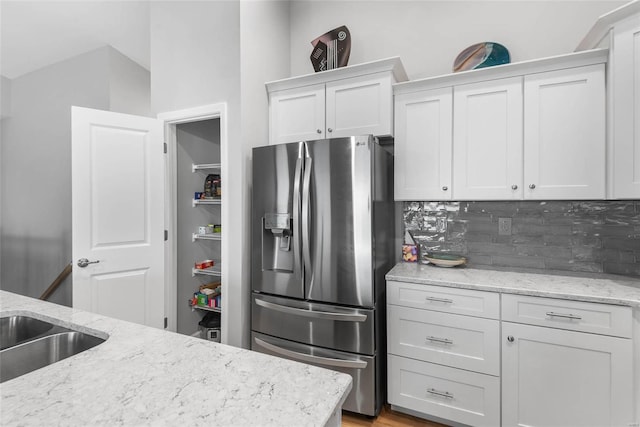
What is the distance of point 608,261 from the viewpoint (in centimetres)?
202

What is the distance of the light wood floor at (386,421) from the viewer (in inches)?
78.2

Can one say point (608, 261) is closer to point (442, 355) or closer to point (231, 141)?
point (442, 355)

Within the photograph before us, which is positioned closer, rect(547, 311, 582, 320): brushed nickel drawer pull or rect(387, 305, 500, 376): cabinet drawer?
rect(547, 311, 582, 320): brushed nickel drawer pull

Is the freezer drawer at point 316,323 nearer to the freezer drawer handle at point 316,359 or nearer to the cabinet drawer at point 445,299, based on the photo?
the freezer drawer handle at point 316,359

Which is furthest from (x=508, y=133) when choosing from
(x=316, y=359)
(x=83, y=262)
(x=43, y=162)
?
(x=43, y=162)

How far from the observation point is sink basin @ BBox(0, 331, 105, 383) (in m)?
0.98

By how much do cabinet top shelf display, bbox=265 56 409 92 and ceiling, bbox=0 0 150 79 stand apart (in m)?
1.91

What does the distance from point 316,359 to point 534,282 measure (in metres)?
1.39

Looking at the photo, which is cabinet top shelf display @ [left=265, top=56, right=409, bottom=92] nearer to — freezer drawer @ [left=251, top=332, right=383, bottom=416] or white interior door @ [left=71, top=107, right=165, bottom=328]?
white interior door @ [left=71, top=107, right=165, bottom=328]

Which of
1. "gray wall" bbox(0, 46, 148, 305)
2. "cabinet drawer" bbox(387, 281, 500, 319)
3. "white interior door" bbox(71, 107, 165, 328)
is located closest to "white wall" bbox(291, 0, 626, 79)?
"white interior door" bbox(71, 107, 165, 328)

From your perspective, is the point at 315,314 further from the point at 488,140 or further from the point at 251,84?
the point at 251,84

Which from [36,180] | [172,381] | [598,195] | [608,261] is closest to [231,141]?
[172,381]

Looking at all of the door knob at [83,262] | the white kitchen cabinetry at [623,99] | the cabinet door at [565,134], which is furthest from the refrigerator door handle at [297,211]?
the white kitchen cabinetry at [623,99]

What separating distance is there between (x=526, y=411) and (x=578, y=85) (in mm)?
1833
